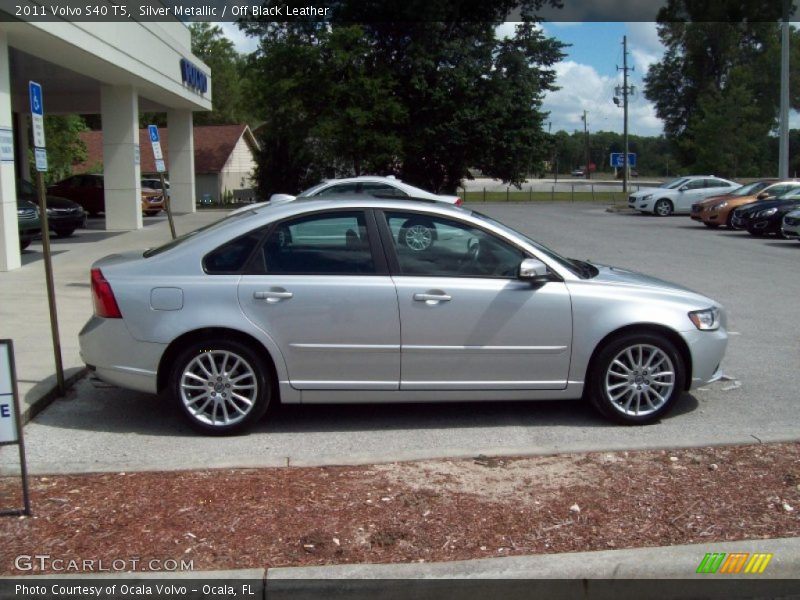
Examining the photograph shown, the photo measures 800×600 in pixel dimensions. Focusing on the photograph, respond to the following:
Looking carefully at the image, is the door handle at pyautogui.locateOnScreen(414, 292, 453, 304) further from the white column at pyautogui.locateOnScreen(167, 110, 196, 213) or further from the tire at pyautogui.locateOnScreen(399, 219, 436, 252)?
the white column at pyautogui.locateOnScreen(167, 110, 196, 213)

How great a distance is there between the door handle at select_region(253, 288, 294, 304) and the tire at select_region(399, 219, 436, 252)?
921 millimetres

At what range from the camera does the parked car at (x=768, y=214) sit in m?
23.4

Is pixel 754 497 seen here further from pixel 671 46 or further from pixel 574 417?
pixel 671 46

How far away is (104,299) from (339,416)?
191 cm

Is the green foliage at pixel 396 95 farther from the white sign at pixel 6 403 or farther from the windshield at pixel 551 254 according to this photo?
the white sign at pixel 6 403

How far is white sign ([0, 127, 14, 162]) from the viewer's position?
47.5 ft

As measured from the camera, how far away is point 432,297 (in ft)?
19.8

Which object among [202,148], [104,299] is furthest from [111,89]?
[202,148]

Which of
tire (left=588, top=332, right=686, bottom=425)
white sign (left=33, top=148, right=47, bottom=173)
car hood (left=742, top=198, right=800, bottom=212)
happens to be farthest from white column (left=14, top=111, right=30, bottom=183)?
tire (left=588, top=332, right=686, bottom=425)

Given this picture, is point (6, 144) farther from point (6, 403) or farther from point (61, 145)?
point (61, 145)

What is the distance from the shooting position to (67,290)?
13070 mm

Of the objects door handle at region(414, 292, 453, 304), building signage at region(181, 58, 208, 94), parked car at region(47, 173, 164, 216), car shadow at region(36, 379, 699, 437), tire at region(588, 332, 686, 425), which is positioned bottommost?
car shadow at region(36, 379, 699, 437)

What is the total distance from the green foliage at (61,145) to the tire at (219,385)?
4280 cm

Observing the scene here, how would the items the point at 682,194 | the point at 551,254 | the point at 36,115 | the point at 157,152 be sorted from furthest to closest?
the point at 682,194, the point at 157,152, the point at 36,115, the point at 551,254
